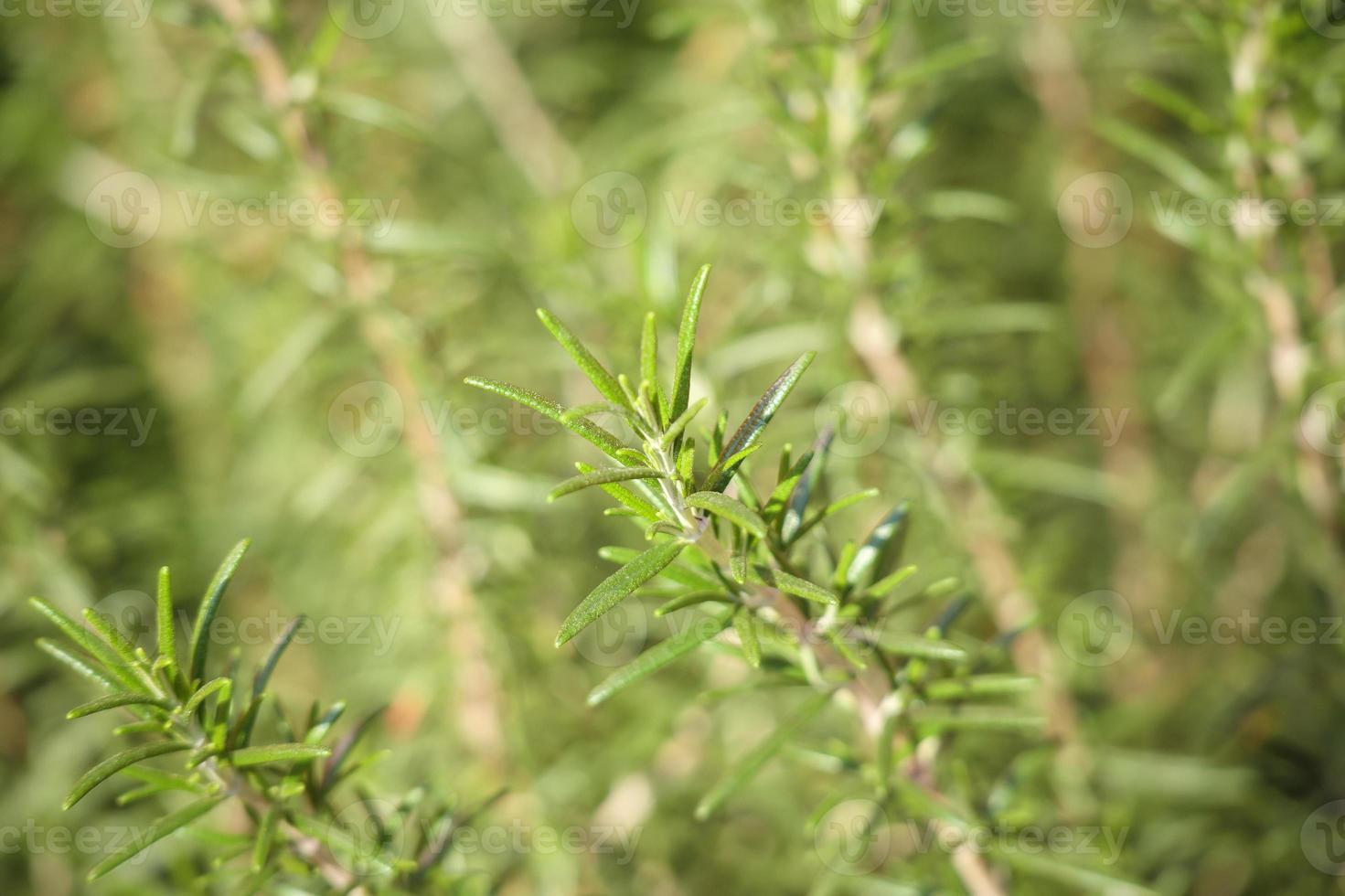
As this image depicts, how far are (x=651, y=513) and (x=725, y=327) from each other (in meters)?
0.64

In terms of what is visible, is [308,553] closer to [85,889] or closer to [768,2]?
[85,889]

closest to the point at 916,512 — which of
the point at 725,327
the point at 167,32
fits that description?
the point at 725,327
